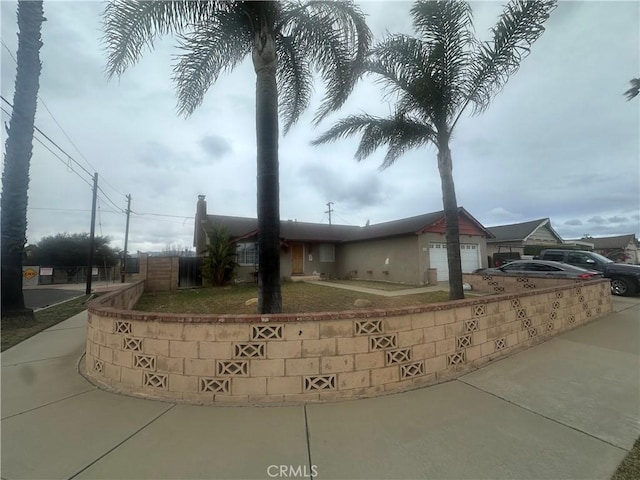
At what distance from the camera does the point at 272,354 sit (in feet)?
11.0

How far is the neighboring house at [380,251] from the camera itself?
48.3 ft

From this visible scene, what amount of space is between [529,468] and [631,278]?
44.8 feet

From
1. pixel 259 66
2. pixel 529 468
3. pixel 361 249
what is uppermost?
pixel 259 66

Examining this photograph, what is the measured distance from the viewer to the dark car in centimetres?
1032

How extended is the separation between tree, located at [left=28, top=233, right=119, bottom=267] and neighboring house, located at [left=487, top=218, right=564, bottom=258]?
38112 mm

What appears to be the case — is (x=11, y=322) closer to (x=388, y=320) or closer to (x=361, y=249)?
(x=388, y=320)

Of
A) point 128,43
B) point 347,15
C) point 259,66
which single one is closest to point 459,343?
point 259,66

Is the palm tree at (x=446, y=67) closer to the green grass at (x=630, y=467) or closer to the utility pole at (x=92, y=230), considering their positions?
the green grass at (x=630, y=467)

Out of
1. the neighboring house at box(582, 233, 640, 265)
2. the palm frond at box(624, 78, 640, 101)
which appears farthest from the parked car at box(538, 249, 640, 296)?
the neighboring house at box(582, 233, 640, 265)

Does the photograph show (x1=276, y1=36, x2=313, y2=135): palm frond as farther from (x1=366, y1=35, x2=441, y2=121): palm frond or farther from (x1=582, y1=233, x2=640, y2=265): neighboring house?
(x1=582, y1=233, x2=640, y2=265): neighboring house

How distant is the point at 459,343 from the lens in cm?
421

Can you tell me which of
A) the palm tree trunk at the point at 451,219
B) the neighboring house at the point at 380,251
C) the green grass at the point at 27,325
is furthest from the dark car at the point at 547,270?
the green grass at the point at 27,325

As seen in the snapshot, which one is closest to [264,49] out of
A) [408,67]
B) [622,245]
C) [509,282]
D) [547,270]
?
[408,67]

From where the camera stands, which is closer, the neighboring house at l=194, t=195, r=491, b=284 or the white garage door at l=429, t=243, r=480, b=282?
the neighboring house at l=194, t=195, r=491, b=284
